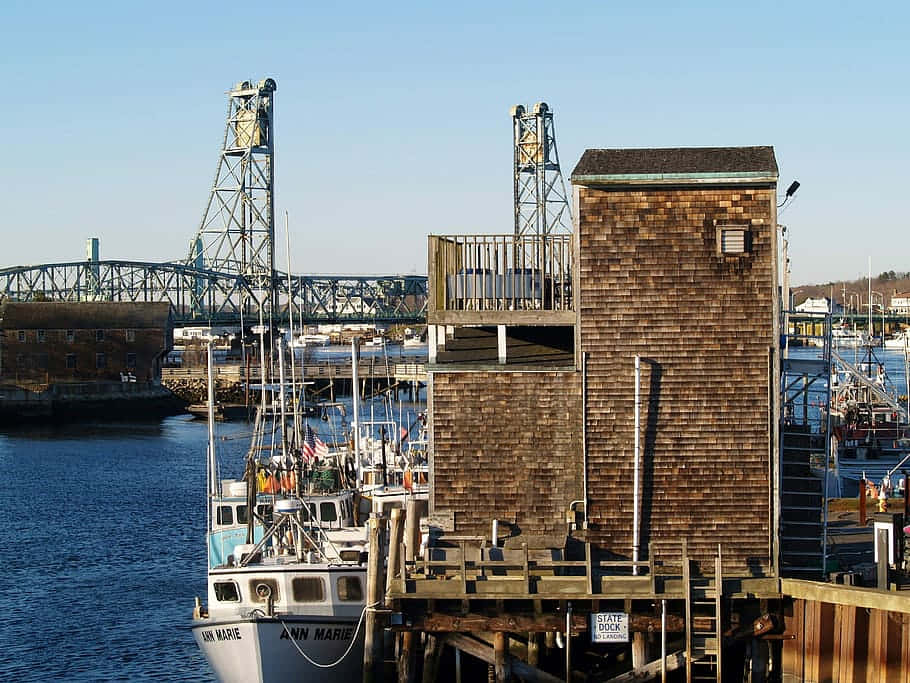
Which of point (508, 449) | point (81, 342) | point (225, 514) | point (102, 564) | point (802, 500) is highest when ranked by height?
point (81, 342)

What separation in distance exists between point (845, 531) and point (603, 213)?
37.9 feet

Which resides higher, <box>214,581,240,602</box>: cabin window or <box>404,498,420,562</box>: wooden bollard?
<box>404,498,420,562</box>: wooden bollard

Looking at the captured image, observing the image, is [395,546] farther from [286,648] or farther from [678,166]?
[678,166]

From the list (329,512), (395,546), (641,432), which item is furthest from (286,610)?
(641,432)

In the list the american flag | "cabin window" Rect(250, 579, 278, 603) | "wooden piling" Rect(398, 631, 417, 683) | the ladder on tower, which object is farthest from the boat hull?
the american flag

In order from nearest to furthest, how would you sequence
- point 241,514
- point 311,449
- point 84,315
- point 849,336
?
point 241,514 → point 311,449 → point 84,315 → point 849,336

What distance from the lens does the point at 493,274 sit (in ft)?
84.8

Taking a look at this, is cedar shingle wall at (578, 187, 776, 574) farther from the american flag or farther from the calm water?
the calm water

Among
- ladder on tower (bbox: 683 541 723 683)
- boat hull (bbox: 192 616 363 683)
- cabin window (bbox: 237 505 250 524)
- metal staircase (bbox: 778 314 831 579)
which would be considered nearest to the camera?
ladder on tower (bbox: 683 541 723 683)

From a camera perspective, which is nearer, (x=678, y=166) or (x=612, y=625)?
(x=612, y=625)

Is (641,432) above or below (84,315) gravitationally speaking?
below

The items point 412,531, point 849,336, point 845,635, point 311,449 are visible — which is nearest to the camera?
point 845,635

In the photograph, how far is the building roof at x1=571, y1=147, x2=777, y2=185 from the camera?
24.2m

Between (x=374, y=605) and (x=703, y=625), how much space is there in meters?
5.13
